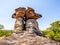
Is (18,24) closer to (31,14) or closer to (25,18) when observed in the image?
(25,18)

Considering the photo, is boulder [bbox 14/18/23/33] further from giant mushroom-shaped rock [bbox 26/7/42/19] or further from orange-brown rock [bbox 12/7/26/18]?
giant mushroom-shaped rock [bbox 26/7/42/19]

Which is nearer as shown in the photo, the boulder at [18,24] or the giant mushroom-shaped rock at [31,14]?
the boulder at [18,24]

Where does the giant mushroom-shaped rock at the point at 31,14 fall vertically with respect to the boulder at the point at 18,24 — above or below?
above

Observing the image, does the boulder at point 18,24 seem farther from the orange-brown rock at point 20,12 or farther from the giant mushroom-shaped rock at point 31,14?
the giant mushroom-shaped rock at point 31,14

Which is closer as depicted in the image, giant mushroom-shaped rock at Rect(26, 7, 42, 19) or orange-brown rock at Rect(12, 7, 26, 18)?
orange-brown rock at Rect(12, 7, 26, 18)

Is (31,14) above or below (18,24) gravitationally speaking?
above

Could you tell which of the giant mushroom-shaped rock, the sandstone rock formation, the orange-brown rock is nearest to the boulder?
the sandstone rock formation

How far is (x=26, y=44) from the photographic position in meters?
4.65

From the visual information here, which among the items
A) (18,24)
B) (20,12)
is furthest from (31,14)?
(18,24)

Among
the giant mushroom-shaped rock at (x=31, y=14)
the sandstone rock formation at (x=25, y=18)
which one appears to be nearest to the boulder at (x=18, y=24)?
the sandstone rock formation at (x=25, y=18)

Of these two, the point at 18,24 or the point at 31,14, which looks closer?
the point at 18,24

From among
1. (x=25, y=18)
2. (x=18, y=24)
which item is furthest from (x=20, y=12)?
(x=25, y=18)

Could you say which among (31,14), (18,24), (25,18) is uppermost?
(31,14)

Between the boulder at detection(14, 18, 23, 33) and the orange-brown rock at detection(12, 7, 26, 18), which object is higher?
the orange-brown rock at detection(12, 7, 26, 18)
